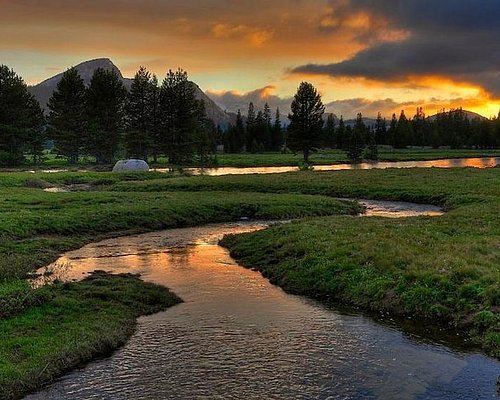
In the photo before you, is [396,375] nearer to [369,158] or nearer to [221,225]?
[221,225]

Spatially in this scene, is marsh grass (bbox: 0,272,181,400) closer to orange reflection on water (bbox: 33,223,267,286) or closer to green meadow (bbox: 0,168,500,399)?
green meadow (bbox: 0,168,500,399)

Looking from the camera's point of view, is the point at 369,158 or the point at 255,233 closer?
the point at 255,233

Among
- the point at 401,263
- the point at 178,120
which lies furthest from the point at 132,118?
the point at 401,263

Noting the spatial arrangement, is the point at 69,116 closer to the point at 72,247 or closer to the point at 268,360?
the point at 72,247

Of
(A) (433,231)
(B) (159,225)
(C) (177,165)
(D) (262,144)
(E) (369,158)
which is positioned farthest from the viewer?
(D) (262,144)

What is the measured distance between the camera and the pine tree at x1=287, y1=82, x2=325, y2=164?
115188mm

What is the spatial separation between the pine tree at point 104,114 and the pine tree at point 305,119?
40.4 meters

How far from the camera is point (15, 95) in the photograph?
4190 inches

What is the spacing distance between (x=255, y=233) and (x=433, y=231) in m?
11.1

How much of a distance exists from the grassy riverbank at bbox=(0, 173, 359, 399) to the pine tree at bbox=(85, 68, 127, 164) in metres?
51.5

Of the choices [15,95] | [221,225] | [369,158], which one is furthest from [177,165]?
[221,225]

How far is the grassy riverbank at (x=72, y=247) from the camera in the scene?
14867 mm

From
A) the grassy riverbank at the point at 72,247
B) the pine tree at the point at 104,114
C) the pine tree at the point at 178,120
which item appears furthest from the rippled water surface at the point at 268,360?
the pine tree at the point at 104,114

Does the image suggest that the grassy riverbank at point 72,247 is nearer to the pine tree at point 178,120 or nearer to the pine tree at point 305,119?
the pine tree at point 178,120
